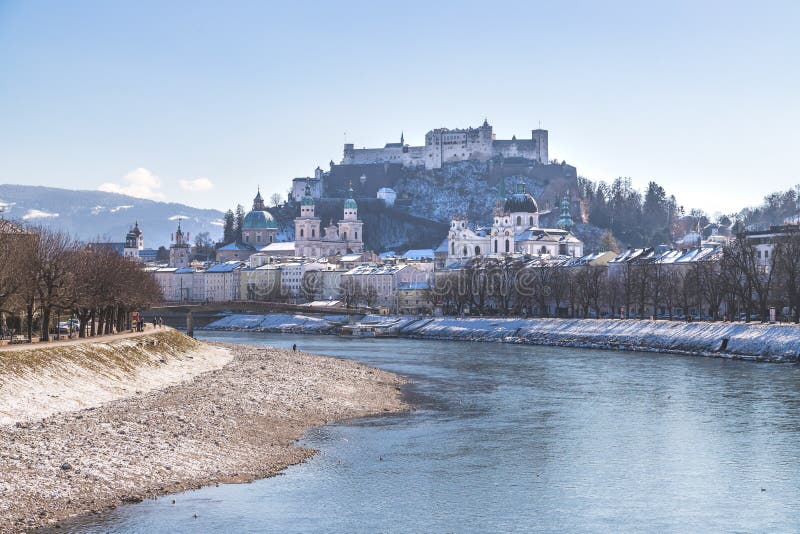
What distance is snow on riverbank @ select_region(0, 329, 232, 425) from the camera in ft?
105

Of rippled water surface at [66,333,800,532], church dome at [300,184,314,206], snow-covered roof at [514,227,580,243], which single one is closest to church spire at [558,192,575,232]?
snow-covered roof at [514,227,580,243]

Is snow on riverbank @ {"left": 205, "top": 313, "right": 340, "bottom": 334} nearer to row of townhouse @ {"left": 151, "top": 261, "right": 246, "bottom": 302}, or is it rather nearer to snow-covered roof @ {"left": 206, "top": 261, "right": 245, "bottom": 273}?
row of townhouse @ {"left": 151, "top": 261, "right": 246, "bottom": 302}

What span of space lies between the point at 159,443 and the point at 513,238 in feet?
418

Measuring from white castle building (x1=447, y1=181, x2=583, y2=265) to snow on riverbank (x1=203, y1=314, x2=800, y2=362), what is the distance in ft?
132

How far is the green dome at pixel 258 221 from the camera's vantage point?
194125 mm

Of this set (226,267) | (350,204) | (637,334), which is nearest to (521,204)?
(350,204)

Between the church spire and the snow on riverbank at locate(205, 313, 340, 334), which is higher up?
the church spire

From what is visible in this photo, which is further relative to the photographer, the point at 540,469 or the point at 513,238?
the point at 513,238

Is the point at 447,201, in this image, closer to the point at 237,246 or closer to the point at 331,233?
the point at 331,233

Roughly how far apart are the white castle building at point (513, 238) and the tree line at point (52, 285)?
96.9 m

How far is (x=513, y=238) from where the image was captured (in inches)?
6063

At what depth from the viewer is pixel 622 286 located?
338 feet

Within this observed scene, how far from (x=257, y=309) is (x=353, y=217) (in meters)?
63.3

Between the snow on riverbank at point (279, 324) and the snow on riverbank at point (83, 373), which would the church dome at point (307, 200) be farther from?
the snow on riverbank at point (83, 373)
